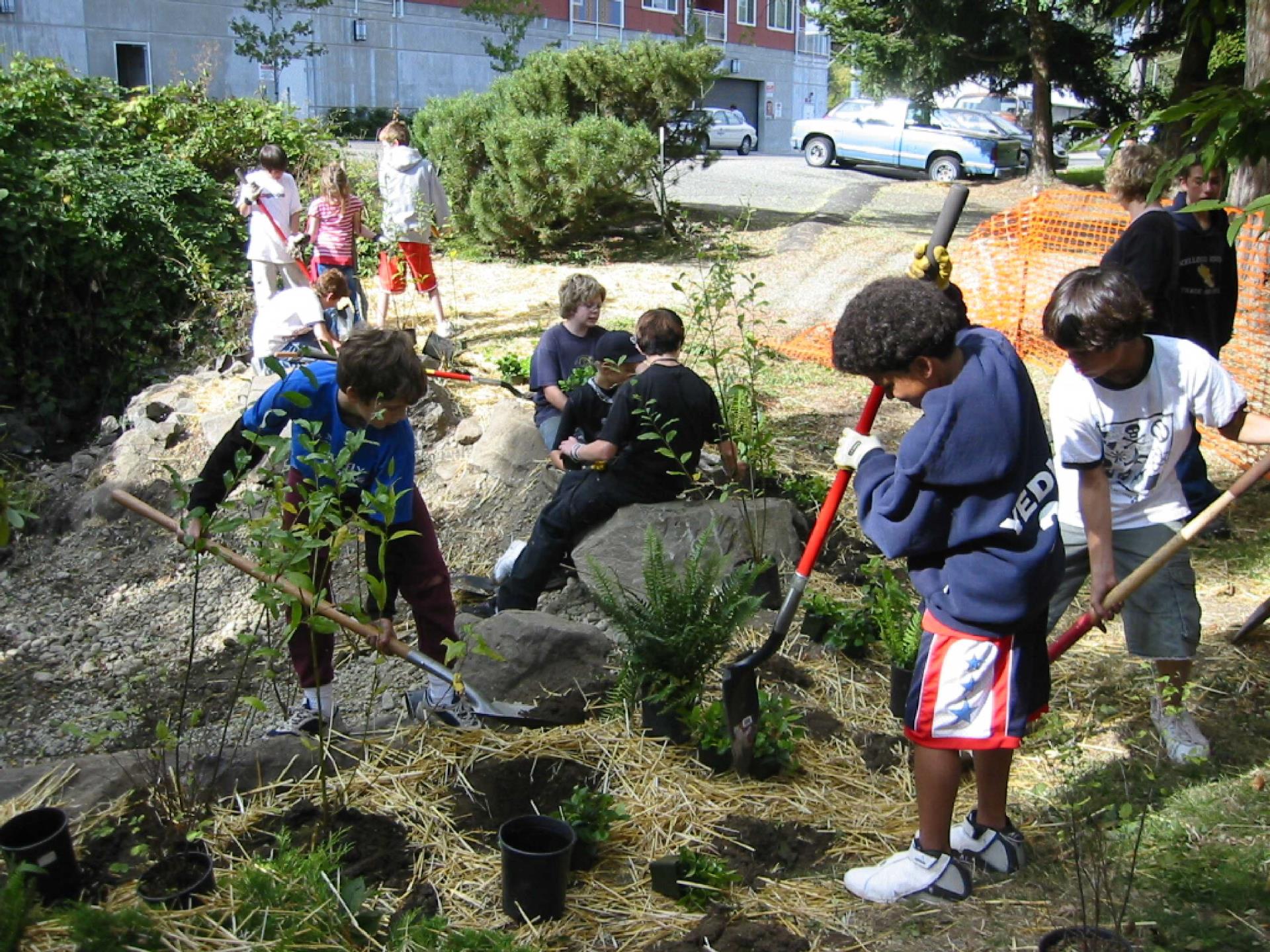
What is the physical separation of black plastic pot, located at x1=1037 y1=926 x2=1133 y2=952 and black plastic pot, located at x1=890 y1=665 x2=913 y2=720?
4.76ft

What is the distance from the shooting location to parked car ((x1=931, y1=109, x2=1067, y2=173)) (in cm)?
2544

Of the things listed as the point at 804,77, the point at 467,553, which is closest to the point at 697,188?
the point at 467,553

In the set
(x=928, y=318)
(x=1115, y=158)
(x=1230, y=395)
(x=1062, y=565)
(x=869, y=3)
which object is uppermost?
(x=869, y=3)

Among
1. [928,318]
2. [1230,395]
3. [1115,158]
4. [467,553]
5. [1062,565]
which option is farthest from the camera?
[467,553]

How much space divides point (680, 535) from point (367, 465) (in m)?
1.69

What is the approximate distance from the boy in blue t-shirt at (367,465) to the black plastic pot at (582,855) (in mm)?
784

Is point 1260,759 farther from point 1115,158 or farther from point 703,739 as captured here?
point 1115,158

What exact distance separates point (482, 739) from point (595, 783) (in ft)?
1.34

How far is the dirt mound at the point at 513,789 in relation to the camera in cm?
336

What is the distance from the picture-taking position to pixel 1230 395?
11.1 feet

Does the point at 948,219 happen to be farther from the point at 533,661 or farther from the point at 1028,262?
the point at 1028,262

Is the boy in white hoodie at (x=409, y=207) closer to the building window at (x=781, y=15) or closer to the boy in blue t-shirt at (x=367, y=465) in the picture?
the boy in blue t-shirt at (x=367, y=465)

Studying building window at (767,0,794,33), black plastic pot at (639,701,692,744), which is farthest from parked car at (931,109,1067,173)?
building window at (767,0,794,33)

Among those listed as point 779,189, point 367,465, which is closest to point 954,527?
point 367,465
